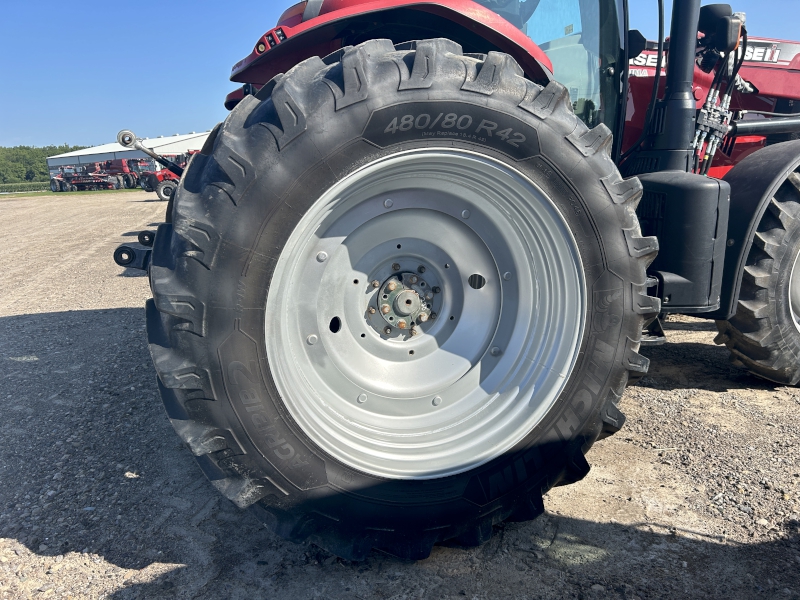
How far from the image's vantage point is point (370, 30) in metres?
2.19

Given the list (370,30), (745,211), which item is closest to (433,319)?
A: (370,30)

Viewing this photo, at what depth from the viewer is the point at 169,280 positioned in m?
1.56

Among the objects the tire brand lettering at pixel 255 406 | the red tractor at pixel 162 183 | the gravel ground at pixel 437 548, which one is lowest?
the gravel ground at pixel 437 548

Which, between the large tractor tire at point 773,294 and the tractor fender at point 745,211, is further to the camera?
the large tractor tire at point 773,294

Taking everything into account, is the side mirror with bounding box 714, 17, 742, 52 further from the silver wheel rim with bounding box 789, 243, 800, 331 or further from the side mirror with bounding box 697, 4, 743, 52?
the silver wheel rim with bounding box 789, 243, 800, 331

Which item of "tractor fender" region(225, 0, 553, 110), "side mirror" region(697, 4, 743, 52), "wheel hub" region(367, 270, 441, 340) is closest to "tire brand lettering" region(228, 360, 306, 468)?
"wheel hub" region(367, 270, 441, 340)

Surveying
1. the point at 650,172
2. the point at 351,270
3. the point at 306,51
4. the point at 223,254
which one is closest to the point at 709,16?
the point at 650,172

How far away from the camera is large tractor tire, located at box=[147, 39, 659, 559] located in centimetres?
160

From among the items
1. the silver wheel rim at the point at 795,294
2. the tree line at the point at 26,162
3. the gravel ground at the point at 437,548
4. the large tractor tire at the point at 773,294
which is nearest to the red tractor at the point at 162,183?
the gravel ground at the point at 437,548

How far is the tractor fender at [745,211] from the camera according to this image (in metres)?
2.84

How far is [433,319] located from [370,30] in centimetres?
115

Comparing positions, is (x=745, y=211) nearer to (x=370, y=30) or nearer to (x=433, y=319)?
(x=433, y=319)

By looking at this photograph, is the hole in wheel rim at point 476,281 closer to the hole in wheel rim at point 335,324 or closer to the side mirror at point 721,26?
the hole in wheel rim at point 335,324

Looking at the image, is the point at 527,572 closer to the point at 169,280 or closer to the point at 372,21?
the point at 169,280
